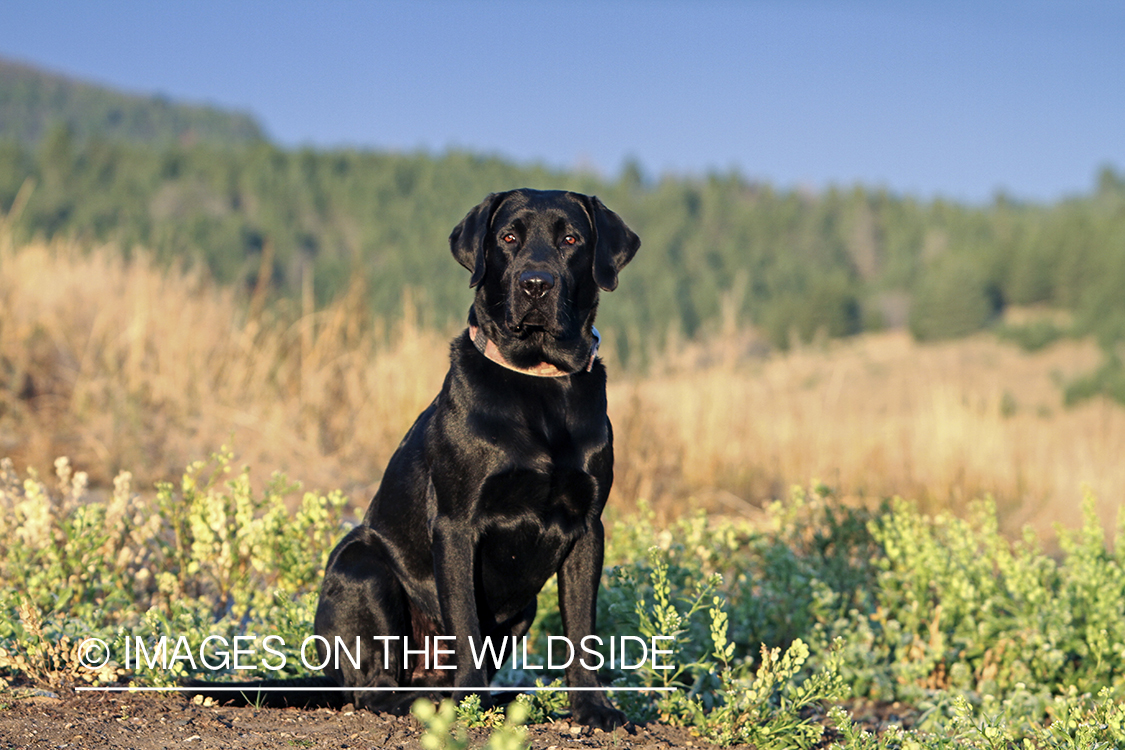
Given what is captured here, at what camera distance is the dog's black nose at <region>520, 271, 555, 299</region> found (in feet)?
8.95

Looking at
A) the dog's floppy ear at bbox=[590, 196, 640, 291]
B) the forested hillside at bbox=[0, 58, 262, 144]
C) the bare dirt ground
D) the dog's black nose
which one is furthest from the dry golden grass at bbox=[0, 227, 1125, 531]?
the forested hillside at bbox=[0, 58, 262, 144]

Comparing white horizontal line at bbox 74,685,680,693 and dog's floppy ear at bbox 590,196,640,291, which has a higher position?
dog's floppy ear at bbox 590,196,640,291

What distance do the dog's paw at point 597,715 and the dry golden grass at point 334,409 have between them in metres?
3.75

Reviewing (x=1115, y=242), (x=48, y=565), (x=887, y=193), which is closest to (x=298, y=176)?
(x=887, y=193)

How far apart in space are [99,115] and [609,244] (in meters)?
80.6

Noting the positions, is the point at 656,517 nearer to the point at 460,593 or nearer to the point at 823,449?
the point at 823,449

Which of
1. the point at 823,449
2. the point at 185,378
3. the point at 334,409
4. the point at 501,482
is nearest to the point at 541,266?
the point at 501,482

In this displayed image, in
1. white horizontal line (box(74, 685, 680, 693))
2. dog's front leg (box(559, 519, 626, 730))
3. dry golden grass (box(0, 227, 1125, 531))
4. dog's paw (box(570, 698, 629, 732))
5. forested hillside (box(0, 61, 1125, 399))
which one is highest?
forested hillside (box(0, 61, 1125, 399))

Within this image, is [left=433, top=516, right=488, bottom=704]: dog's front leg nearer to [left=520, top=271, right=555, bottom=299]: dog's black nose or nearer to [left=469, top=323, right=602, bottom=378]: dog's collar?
[left=469, top=323, right=602, bottom=378]: dog's collar

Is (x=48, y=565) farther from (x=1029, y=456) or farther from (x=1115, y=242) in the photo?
(x=1115, y=242)

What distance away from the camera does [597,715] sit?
2.63 meters

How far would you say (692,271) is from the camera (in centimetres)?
6738

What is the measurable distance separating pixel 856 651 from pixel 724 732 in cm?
133

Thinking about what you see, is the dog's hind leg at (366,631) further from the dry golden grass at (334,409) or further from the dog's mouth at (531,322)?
the dry golden grass at (334,409)
